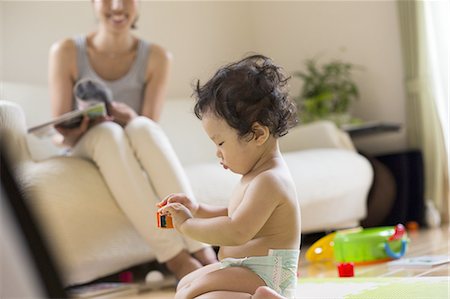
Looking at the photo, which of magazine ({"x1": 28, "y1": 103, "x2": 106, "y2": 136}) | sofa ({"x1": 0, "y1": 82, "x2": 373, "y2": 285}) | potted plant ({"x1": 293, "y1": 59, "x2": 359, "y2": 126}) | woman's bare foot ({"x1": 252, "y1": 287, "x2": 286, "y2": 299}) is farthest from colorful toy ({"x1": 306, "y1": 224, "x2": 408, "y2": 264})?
potted plant ({"x1": 293, "y1": 59, "x2": 359, "y2": 126})

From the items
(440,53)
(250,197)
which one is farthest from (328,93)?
(250,197)

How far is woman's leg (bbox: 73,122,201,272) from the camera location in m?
2.19

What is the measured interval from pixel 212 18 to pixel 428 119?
4.38 feet

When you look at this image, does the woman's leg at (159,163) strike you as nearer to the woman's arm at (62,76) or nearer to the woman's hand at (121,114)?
the woman's hand at (121,114)

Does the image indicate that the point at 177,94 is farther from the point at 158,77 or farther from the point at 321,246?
the point at 321,246

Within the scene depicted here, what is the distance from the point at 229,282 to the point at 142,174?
2.95 feet

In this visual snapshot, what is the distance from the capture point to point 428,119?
394 cm

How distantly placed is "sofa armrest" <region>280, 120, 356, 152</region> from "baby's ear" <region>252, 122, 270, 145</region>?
7.19ft

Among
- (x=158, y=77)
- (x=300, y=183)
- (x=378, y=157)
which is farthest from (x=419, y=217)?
(x=158, y=77)

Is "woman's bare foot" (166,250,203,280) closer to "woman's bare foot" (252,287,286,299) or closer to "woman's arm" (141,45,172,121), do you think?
"woman's arm" (141,45,172,121)

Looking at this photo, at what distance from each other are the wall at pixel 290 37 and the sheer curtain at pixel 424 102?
0.34ft

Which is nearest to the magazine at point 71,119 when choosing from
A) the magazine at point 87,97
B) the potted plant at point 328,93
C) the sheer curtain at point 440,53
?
the magazine at point 87,97

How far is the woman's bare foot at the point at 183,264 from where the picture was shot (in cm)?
216

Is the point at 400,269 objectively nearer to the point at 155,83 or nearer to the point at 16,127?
the point at 155,83
